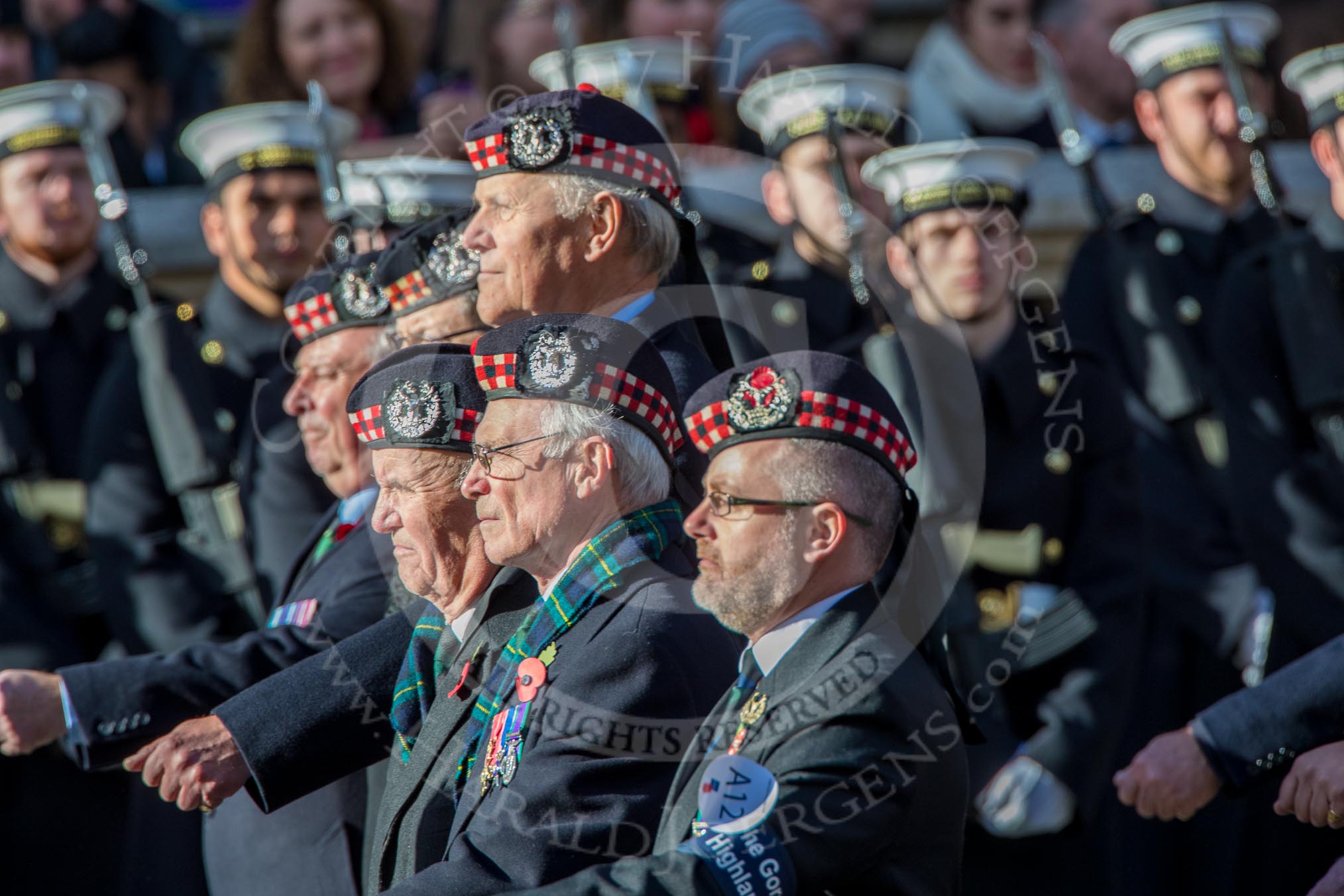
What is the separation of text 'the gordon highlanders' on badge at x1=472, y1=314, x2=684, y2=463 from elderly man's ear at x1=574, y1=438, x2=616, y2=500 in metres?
0.07

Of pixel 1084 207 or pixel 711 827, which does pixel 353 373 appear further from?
pixel 1084 207

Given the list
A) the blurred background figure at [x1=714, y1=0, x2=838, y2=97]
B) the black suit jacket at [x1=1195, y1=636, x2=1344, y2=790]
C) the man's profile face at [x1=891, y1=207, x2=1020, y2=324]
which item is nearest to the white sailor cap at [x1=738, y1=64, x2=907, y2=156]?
the blurred background figure at [x1=714, y1=0, x2=838, y2=97]

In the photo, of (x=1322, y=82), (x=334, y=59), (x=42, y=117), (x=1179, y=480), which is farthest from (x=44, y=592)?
(x=1322, y=82)

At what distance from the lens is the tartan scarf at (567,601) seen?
139 inches

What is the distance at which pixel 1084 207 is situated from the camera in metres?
7.25

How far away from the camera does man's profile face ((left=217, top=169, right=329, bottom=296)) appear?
6152 mm

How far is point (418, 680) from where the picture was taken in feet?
12.7

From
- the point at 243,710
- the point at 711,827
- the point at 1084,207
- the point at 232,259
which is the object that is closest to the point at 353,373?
the point at 243,710

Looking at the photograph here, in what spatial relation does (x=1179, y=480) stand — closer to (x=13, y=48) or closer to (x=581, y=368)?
(x=581, y=368)

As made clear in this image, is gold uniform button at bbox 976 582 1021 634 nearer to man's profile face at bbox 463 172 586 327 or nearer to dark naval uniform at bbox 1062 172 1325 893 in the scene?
dark naval uniform at bbox 1062 172 1325 893

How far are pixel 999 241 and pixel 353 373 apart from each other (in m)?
1.88

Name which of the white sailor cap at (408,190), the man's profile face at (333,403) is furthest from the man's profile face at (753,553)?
the white sailor cap at (408,190)

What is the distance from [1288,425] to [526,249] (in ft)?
8.12

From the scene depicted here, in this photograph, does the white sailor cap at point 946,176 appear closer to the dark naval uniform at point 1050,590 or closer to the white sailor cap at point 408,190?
the dark naval uniform at point 1050,590
